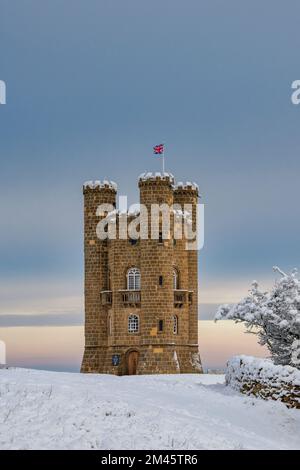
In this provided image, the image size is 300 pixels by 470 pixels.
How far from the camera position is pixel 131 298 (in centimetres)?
6169

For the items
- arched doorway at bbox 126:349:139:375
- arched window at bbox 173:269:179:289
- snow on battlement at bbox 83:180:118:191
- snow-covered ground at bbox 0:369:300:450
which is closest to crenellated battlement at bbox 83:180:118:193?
snow on battlement at bbox 83:180:118:191

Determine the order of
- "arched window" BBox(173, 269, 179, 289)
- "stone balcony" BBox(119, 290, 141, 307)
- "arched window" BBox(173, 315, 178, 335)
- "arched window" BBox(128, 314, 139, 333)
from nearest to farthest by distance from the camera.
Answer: "stone balcony" BBox(119, 290, 141, 307) → "arched window" BBox(128, 314, 139, 333) → "arched window" BBox(173, 315, 178, 335) → "arched window" BBox(173, 269, 179, 289)

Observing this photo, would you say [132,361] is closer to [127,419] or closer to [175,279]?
[175,279]

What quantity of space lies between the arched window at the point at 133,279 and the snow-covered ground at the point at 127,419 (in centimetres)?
2722

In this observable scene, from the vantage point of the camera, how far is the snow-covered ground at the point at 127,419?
22656mm

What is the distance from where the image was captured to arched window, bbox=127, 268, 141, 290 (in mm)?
62000

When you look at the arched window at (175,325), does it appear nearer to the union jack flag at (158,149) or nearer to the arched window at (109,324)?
the arched window at (109,324)

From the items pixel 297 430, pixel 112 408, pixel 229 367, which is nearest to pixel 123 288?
pixel 229 367

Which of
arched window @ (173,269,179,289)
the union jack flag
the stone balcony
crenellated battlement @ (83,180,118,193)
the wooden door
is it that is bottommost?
the wooden door

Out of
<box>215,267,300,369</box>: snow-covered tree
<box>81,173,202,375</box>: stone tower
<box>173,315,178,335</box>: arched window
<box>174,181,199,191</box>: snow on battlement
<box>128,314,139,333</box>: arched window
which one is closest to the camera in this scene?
<box>215,267,300,369</box>: snow-covered tree

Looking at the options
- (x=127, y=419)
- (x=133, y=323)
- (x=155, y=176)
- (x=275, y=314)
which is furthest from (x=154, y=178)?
(x=127, y=419)

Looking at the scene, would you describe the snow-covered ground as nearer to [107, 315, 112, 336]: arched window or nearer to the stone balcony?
the stone balcony

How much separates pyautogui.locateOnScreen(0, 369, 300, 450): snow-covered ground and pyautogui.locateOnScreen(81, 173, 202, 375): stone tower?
1007 inches

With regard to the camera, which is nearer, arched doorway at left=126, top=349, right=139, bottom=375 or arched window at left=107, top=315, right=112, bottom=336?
arched doorway at left=126, top=349, right=139, bottom=375
